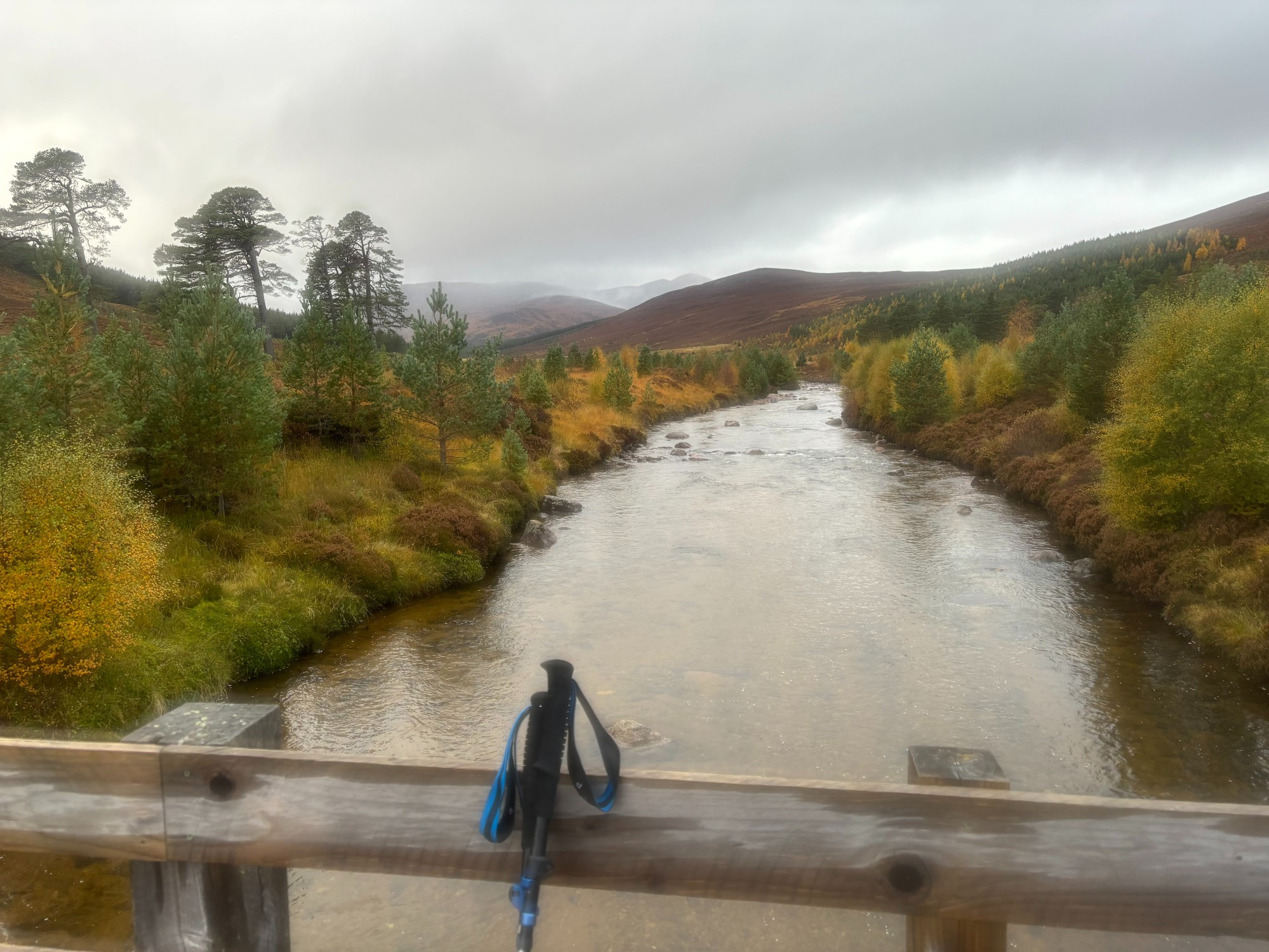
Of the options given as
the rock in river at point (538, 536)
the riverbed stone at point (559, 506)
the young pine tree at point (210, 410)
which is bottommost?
the rock in river at point (538, 536)

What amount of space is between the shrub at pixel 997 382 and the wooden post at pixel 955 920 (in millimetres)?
46824

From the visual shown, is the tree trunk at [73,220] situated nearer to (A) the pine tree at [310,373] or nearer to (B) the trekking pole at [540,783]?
(A) the pine tree at [310,373]

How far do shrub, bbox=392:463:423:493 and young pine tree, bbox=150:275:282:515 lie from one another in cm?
606

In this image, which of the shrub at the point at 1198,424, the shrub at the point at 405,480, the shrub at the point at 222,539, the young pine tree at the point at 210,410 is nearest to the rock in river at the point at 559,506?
the shrub at the point at 405,480

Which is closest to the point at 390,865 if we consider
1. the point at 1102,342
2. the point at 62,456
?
the point at 62,456

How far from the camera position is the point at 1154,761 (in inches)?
431

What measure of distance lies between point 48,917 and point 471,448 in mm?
21228

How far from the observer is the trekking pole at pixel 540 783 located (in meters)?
2.23

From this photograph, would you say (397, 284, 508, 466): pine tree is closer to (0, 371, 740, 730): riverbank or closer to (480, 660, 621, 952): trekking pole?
(0, 371, 740, 730): riverbank

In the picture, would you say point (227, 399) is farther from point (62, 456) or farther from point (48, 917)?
point (48, 917)

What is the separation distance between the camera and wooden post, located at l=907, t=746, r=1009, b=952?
2.31m

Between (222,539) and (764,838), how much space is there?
57.7 feet

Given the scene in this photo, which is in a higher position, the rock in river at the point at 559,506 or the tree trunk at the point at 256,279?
the tree trunk at the point at 256,279

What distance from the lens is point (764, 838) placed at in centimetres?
225
